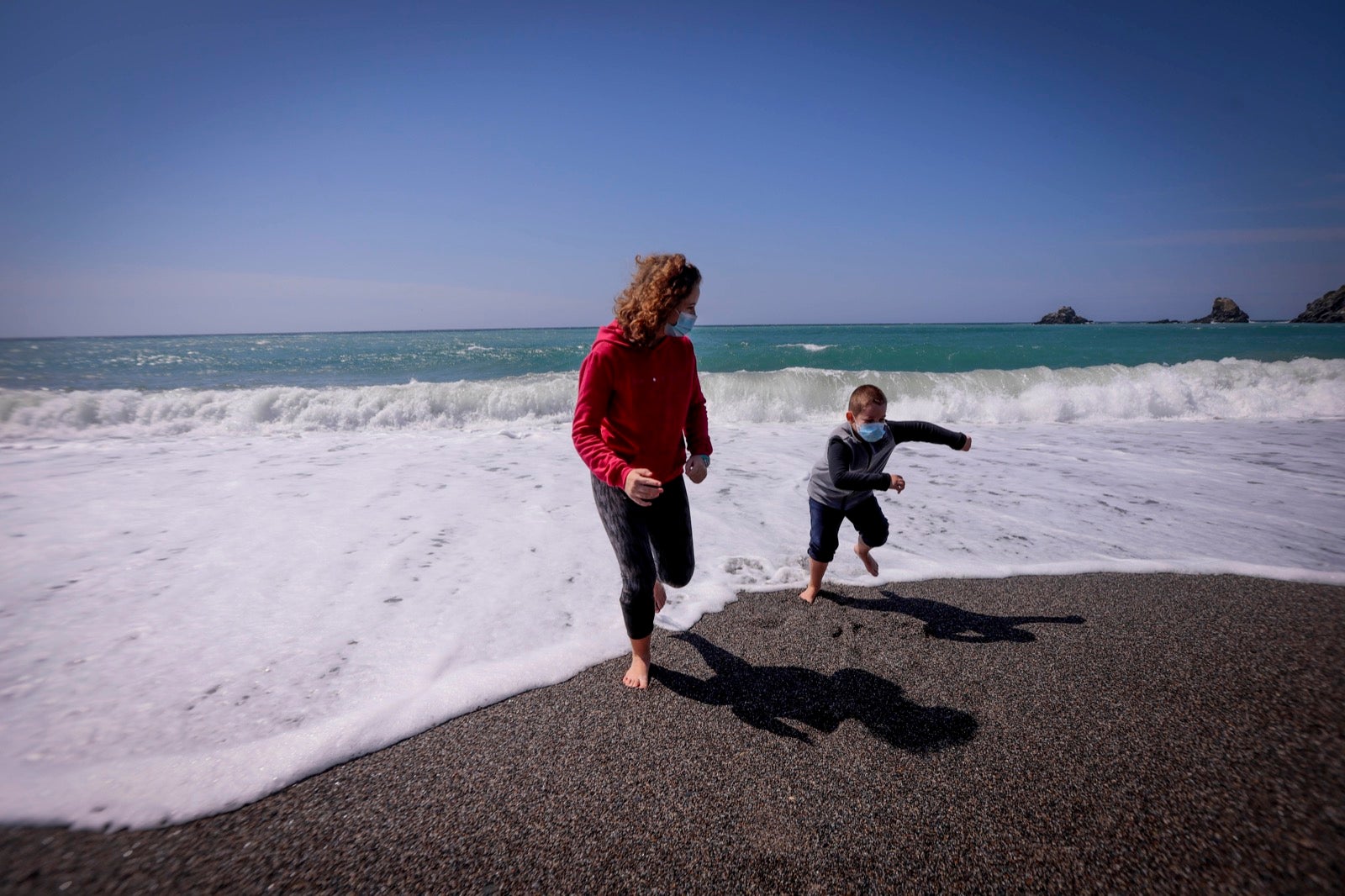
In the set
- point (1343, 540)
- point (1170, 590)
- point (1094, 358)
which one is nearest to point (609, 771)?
point (1170, 590)

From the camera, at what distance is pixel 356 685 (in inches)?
113

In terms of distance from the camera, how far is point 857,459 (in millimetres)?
3477

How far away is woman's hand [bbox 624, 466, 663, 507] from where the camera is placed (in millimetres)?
2199

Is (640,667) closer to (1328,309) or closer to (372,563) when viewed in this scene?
(372,563)

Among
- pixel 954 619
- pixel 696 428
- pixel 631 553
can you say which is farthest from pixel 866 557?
pixel 631 553

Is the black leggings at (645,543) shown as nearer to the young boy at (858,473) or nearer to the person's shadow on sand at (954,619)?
the young boy at (858,473)

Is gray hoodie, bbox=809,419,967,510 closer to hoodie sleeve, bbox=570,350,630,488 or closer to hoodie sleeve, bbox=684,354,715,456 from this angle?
hoodie sleeve, bbox=684,354,715,456

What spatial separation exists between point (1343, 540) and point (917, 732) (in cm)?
528

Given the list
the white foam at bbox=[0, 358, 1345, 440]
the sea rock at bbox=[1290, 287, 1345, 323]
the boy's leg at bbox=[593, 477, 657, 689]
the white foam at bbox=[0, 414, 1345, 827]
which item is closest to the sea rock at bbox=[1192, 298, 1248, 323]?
the sea rock at bbox=[1290, 287, 1345, 323]

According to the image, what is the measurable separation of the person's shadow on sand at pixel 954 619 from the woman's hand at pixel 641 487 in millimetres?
2167

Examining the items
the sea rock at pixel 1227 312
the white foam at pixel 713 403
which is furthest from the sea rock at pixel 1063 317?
the white foam at pixel 713 403

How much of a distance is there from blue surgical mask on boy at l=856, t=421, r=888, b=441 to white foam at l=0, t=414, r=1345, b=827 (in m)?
1.26

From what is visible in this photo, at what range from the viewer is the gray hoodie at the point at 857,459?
334 cm

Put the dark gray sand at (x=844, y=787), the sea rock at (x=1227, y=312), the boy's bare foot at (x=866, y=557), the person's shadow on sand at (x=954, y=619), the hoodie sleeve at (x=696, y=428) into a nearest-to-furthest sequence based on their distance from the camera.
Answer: the dark gray sand at (x=844, y=787) → the hoodie sleeve at (x=696, y=428) → the person's shadow on sand at (x=954, y=619) → the boy's bare foot at (x=866, y=557) → the sea rock at (x=1227, y=312)
